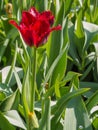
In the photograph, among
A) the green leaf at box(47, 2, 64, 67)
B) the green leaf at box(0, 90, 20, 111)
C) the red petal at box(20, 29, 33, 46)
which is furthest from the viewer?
the green leaf at box(47, 2, 64, 67)

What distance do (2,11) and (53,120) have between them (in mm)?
1110

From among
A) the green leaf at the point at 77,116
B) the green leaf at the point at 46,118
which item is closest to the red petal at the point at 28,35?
the green leaf at the point at 46,118

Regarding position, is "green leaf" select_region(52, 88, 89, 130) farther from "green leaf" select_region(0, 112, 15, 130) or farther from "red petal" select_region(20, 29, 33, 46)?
"red petal" select_region(20, 29, 33, 46)

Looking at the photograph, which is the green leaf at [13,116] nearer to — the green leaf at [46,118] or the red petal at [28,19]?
the green leaf at [46,118]

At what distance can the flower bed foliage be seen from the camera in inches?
34.4

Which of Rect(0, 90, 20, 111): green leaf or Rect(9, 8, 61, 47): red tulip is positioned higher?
Rect(9, 8, 61, 47): red tulip

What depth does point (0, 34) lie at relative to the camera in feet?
5.66

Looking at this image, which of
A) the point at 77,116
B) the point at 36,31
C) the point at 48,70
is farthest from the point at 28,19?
the point at 48,70

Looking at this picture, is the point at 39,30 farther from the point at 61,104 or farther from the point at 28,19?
the point at 61,104

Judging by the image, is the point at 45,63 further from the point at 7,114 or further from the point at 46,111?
the point at 46,111

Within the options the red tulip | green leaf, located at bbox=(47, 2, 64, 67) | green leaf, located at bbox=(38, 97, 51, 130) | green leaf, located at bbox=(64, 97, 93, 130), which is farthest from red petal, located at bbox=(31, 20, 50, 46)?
green leaf, located at bbox=(47, 2, 64, 67)

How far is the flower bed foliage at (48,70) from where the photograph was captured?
0.87m

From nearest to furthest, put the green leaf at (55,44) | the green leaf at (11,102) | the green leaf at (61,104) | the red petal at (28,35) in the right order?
the red petal at (28,35) → the green leaf at (61,104) → the green leaf at (11,102) → the green leaf at (55,44)

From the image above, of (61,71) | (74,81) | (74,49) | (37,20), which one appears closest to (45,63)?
(61,71)
